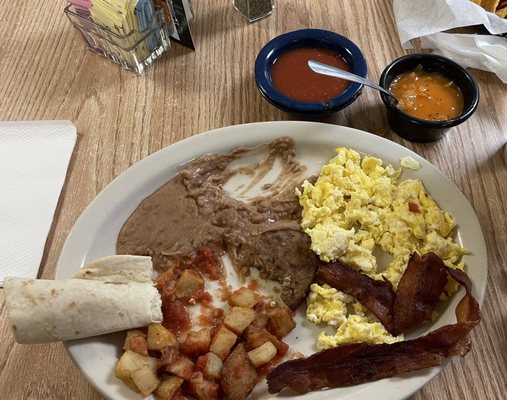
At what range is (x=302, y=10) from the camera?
2.73m

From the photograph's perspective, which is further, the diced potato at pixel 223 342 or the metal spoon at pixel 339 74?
the metal spoon at pixel 339 74

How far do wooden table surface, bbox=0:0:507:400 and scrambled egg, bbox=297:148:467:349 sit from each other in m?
0.28

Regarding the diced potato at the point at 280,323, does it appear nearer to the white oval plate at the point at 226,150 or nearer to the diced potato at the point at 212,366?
the white oval plate at the point at 226,150

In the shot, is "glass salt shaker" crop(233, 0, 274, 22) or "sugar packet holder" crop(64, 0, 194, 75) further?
"glass salt shaker" crop(233, 0, 274, 22)

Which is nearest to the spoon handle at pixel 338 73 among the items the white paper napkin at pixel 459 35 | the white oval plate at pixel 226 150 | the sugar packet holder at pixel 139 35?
the white oval plate at pixel 226 150

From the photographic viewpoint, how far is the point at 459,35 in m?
2.42

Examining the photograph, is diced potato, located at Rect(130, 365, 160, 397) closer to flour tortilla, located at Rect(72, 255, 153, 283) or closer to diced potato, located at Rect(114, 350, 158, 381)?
diced potato, located at Rect(114, 350, 158, 381)

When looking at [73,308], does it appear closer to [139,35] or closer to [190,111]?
[190,111]

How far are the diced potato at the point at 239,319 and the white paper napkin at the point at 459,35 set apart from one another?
5.22 feet

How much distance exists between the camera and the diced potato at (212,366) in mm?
1563

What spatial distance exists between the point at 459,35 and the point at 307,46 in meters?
0.75

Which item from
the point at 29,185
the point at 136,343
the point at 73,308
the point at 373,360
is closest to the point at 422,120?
the point at 373,360

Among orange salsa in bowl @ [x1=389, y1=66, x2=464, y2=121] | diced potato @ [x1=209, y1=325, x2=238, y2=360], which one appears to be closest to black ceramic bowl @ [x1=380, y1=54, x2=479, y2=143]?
orange salsa in bowl @ [x1=389, y1=66, x2=464, y2=121]

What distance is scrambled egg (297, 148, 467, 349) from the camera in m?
1.71
